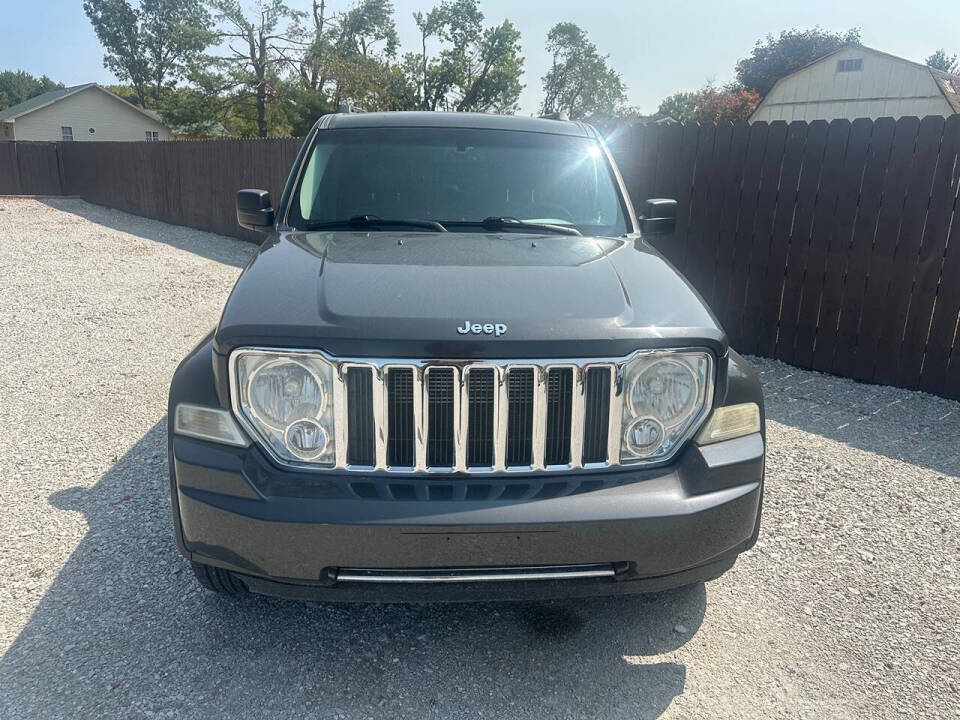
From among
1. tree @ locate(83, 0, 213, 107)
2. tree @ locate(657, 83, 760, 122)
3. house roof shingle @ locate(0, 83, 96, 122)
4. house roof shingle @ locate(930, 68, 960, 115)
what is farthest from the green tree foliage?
house roof shingle @ locate(930, 68, 960, 115)

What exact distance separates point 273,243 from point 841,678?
280 centimetres

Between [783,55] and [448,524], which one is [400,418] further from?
[783,55]

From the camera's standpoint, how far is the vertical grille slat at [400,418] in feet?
7.49

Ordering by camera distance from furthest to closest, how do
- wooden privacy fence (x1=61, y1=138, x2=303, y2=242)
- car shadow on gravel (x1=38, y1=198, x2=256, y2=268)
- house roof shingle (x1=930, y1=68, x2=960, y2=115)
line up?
house roof shingle (x1=930, y1=68, x2=960, y2=115), wooden privacy fence (x1=61, y1=138, x2=303, y2=242), car shadow on gravel (x1=38, y1=198, x2=256, y2=268)

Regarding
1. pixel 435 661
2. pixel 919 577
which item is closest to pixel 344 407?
pixel 435 661

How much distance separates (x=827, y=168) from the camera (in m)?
6.43

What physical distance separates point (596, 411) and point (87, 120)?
186 feet

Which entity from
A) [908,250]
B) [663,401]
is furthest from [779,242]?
[663,401]

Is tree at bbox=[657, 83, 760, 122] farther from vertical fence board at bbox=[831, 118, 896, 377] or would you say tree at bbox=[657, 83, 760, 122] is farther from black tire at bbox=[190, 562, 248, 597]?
black tire at bbox=[190, 562, 248, 597]

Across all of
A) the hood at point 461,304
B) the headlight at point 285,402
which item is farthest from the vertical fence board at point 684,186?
the headlight at point 285,402

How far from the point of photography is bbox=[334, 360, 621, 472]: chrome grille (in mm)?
2281

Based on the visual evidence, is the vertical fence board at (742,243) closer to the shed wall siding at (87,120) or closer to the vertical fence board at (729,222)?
the vertical fence board at (729,222)

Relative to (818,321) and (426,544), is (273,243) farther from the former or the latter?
(818,321)

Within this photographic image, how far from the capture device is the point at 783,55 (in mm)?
64875
